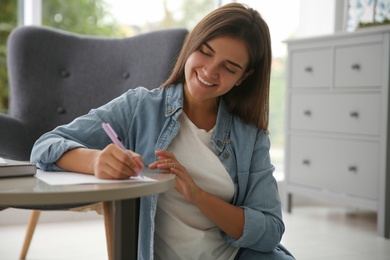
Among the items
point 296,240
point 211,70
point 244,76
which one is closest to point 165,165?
point 211,70

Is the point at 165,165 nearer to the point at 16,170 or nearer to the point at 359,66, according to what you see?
the point at 16,170

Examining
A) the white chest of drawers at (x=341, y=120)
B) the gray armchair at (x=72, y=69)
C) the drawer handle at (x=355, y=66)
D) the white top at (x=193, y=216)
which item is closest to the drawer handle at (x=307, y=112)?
the white chest of drawers at (x=341, y=120)

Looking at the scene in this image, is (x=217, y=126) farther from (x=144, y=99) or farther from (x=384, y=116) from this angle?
(x=384, y=116)

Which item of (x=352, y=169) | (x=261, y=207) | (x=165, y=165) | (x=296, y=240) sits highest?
(x=165, y=165)

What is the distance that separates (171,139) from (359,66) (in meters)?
1.93

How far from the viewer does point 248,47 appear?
1.17 metres

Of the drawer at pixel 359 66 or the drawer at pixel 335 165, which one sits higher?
the drawer at pixel 359 66

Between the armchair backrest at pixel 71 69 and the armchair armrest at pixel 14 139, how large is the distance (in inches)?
3.3

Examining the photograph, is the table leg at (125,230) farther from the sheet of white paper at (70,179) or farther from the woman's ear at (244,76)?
the woman's ear at (244,76)

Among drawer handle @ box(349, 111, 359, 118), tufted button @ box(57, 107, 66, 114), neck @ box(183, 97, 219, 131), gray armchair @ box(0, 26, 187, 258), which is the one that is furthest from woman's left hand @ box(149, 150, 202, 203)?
drawer handle @ box(349, 111, 359, 118)

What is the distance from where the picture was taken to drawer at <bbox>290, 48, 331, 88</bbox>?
307 cm

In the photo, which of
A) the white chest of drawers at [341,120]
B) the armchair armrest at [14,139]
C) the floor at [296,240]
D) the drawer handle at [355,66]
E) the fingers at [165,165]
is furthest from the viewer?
the drawer handle at [355,66]

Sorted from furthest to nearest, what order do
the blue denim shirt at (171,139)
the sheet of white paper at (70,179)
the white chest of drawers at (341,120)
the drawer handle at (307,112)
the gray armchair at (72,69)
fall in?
the drawer handle at (307,112) → the white chest of drawers at (341,120) → the gray armchair at (72,69) → the blue denim shirt at (171,139) → the sheet of white paper at (70,179)

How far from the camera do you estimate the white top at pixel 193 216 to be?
1.18 meters
